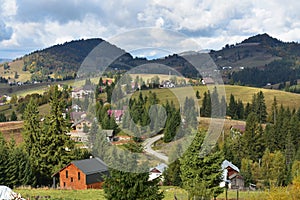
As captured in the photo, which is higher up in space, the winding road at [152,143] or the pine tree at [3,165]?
the winding road at [152,143]

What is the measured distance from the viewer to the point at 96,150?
12945mm

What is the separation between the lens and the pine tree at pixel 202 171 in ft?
63.7

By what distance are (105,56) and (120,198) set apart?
6111mm

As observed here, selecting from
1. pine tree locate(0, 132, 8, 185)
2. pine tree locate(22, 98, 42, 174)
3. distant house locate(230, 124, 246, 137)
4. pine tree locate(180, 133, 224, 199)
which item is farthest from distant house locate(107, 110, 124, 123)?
distant house locate(230, 124, 246, 137)

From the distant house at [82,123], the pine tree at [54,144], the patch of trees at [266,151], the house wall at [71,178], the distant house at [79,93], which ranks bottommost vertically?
the patch of trees at [266,151]

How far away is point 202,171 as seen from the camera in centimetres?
2005

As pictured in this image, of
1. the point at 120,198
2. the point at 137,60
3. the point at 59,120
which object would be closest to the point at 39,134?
the point at 59,120

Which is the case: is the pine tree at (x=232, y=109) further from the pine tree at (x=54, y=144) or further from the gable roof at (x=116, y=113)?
the gable roof at (x=116, y=113)

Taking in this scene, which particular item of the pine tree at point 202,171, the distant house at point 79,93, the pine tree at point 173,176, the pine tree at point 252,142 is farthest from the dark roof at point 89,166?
the pine tree at point 252,142

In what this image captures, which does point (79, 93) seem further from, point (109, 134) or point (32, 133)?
point (32, 133)

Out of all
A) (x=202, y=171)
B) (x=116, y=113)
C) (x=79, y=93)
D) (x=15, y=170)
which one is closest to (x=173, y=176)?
(x=15, y=170)

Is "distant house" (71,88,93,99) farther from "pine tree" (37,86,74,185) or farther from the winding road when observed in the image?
"pine tree" (37,86,74,185)

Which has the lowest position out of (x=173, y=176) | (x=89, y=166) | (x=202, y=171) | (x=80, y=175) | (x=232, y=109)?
(x=173, y=176)

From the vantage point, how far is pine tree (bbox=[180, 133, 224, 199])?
1942 cm
